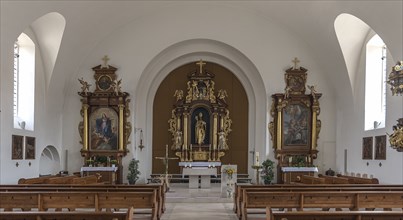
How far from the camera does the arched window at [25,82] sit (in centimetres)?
1764

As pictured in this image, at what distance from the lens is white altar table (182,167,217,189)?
18.6 m

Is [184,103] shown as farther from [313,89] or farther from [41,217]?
[41,217]

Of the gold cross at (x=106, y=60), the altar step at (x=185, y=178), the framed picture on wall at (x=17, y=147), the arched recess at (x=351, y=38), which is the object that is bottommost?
the altar step at (x=185, y=178)

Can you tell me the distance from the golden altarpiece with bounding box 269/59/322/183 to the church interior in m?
0.04

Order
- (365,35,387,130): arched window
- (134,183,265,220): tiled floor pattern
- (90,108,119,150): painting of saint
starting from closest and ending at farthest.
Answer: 1. (134,183,265,220): tiled floor pattern
2. (365,35,387,130): arched window
3. (90,108,119,150): painting of saint

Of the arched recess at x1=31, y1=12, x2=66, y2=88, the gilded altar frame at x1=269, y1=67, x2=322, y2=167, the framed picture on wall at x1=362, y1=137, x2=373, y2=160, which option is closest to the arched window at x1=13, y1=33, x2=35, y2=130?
the arched recess at x1=31, y1=12, x2=66, y2=88

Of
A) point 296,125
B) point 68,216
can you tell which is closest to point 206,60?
point 296,125

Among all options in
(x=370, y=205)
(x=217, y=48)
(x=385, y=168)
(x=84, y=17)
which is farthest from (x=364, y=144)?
(x=84, y=17)

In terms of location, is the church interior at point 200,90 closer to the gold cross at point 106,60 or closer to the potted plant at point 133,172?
the gold cross at point 106,60

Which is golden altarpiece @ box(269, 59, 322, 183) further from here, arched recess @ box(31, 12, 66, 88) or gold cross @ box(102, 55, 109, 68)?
arched recess @ box(31, 12, 66, 88)

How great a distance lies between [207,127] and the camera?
21.9 m

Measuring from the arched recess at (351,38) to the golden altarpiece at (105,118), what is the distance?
8663 millimetres

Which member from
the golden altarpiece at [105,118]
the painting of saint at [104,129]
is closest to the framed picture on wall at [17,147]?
the golden altarpiece at [105,118]

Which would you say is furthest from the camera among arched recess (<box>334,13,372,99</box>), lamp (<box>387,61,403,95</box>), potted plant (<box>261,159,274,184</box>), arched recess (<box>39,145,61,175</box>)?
arched recess (<box>39,145,61,175</box>)
